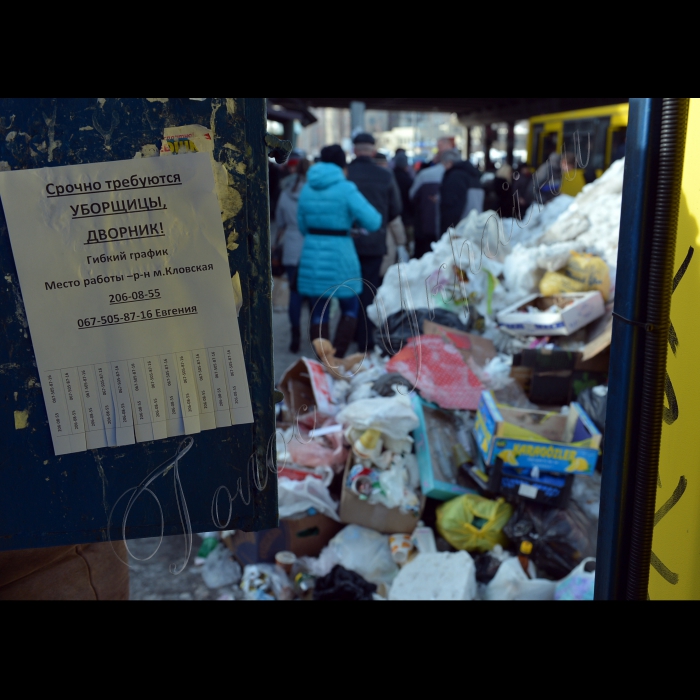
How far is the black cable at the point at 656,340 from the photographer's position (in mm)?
1055

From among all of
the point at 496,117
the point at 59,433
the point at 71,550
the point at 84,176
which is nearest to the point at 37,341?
the point at 59,433

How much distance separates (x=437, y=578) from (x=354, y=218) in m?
2.73

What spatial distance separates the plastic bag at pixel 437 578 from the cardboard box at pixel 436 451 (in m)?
0.33

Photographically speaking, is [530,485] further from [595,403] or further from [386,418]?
[595,403]

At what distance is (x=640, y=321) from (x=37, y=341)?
980 mm

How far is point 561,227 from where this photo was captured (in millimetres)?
5273

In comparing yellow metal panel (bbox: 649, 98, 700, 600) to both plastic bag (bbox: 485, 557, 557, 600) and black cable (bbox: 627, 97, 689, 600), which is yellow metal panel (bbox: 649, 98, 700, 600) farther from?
plastic bag (bbox: 485, 557, 557, 600)

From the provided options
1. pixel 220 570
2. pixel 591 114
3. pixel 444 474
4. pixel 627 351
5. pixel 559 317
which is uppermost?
pixel 591 114

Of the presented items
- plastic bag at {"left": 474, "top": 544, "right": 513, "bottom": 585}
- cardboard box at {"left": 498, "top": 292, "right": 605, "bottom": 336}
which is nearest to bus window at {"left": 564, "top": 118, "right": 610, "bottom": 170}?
cardboard box at {"left": 498, "top": 292, "right": 605, "bottom": 336}

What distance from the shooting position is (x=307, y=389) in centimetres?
382

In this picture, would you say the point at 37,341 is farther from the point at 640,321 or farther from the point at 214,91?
the point at 640,321

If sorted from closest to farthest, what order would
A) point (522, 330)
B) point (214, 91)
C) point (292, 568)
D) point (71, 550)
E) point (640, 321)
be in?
point (214, 91) < point (640, 321) < point (71, 550) < point (292, 568) < point (522, 330)

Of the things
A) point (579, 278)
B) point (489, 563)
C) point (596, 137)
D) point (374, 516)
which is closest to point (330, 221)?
point (579, 278)

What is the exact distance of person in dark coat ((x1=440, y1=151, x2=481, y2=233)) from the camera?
6520 mm
